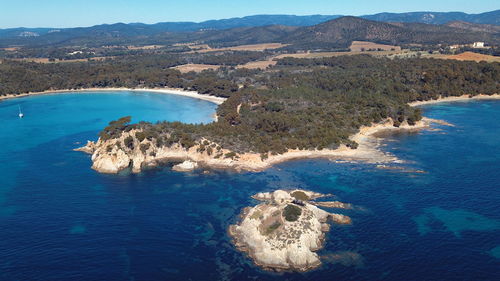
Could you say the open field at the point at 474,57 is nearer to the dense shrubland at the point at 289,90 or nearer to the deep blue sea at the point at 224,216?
the dense shrubland at the point at 289,90

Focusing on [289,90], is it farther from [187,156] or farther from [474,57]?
[474,57]

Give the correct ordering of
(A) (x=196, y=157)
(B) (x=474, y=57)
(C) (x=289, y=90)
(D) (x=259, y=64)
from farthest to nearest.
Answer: (D) (x=259, y=64)
(B) (x=474, y=57)
(C) (x=289, y=90)
(A) (x=196, y=157)

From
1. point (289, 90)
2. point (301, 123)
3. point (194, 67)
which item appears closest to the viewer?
point (301, 123)

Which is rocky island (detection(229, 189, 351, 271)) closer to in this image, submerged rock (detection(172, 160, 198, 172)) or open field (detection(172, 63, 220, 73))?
submerged rock (detection(172, 160, 198, 172))

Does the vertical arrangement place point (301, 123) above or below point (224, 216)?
above

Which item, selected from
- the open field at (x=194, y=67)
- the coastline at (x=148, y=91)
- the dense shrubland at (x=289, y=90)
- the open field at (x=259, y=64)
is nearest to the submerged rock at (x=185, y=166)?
the dense shrubland at (x=289, y=90)

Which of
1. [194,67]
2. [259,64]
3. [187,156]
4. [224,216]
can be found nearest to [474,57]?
[259,64]

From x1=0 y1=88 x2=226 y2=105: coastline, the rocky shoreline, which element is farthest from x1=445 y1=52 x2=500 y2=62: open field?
the rocky shoreline
